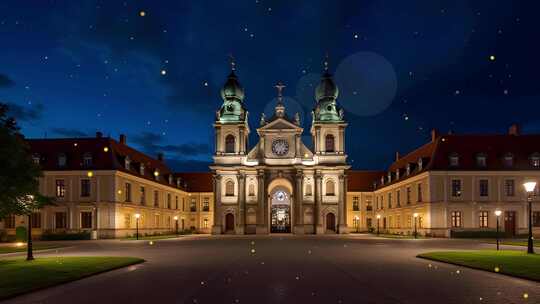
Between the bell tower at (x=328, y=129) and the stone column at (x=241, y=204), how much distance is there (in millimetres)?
11419

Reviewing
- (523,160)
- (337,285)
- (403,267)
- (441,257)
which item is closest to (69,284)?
(337,285)

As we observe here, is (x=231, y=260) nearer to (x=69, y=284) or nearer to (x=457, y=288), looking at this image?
(x=69, y=284)

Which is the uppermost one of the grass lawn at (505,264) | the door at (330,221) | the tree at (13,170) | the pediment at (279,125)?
the pediment at (279,125)

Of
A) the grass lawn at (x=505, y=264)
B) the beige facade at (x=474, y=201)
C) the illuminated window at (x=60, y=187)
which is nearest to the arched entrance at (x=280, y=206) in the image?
the beige facade at (x=474, y=201)

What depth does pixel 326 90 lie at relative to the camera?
8362 centimetres

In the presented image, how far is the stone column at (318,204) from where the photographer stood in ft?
255

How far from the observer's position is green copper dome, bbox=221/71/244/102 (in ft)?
274

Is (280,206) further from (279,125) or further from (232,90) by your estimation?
(232,90)

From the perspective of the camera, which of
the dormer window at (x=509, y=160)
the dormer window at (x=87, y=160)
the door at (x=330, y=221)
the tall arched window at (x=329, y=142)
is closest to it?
the dormer window at (x=87, y=160)

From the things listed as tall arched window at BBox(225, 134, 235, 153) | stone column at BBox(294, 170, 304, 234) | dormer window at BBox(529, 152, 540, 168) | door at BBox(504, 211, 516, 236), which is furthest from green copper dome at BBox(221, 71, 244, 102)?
dormer window at BBox(529, 152, 540, 168)

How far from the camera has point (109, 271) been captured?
20.4 meters

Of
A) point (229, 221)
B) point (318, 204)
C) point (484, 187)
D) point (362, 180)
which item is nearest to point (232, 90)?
point (229, 221)

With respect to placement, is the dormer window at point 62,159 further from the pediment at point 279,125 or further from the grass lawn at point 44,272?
the grass lawn at point 44,272

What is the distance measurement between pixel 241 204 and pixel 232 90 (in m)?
17.3
